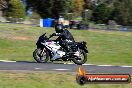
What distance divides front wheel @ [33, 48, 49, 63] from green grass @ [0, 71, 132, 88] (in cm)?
456

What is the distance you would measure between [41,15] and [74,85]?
65.6 m

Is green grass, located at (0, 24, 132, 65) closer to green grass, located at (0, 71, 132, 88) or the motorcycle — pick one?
the motorcycle

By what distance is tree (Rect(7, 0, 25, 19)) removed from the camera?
70719 mm

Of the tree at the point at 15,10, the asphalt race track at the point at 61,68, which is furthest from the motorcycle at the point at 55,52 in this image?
the tree at the point at 15,10

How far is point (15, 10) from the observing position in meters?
71.9

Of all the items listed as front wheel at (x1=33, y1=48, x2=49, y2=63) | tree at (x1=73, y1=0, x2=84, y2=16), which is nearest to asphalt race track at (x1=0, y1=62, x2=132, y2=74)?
front wheel at (x1=33, y1=48, x2=49, y2=63)

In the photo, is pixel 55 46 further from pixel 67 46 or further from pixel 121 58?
pixel 121 58

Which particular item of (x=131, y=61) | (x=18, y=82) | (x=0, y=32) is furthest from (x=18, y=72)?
(x=0, y=32)

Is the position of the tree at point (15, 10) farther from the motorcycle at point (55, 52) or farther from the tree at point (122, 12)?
the motorcycle at point (55, 52)

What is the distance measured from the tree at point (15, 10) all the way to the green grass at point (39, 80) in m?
54.3

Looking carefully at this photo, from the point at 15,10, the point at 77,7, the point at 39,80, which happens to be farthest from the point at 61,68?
the point at 77,7

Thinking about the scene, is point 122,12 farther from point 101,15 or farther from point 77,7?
point 77,7

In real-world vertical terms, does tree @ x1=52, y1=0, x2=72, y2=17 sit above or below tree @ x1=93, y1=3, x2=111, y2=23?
above

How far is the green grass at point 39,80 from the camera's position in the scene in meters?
15.0
